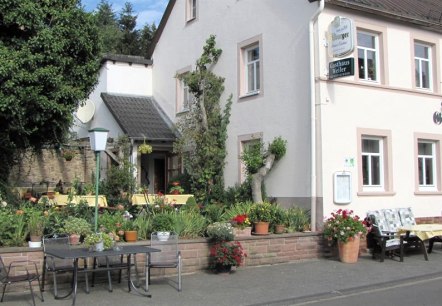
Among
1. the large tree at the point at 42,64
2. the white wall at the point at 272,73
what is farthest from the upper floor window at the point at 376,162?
the large tree at the point at 42,64

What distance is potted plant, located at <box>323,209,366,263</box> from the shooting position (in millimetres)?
12305

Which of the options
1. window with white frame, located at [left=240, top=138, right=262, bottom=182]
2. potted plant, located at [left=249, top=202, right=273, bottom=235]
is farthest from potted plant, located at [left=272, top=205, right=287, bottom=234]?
window with white frame, located at [left=240, top=138, right=262, bottom=182]

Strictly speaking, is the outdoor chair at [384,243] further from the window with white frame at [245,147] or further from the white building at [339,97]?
the window with white frame at [245,147]

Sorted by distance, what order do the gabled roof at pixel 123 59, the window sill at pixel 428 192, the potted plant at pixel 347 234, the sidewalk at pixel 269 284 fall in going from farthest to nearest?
1. the gabled roof at pixel 123 59
2. the window sill at pixel 428 192
3. the potted plant at pixel 347 234
4. the sidewalk at pixel 269 284

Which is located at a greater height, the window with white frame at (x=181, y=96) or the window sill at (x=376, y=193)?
the window with white frame at (x=181, y=96)

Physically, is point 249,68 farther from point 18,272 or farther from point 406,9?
point 18,272

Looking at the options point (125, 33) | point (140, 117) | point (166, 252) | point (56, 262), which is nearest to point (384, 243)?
point (166, 252)

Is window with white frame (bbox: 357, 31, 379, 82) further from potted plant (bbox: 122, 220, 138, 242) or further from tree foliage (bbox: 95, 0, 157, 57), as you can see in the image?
tree foliage (bbox: 95, 0, 157, 57)

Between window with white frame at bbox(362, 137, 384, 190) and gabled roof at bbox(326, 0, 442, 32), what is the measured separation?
3.41 meters

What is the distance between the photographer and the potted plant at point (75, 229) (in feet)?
33.2

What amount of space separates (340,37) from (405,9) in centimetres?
363

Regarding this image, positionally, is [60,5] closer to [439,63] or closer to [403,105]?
[403,105]

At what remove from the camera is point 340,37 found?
43.8 ft

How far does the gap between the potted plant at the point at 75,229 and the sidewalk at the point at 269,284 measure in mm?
974
